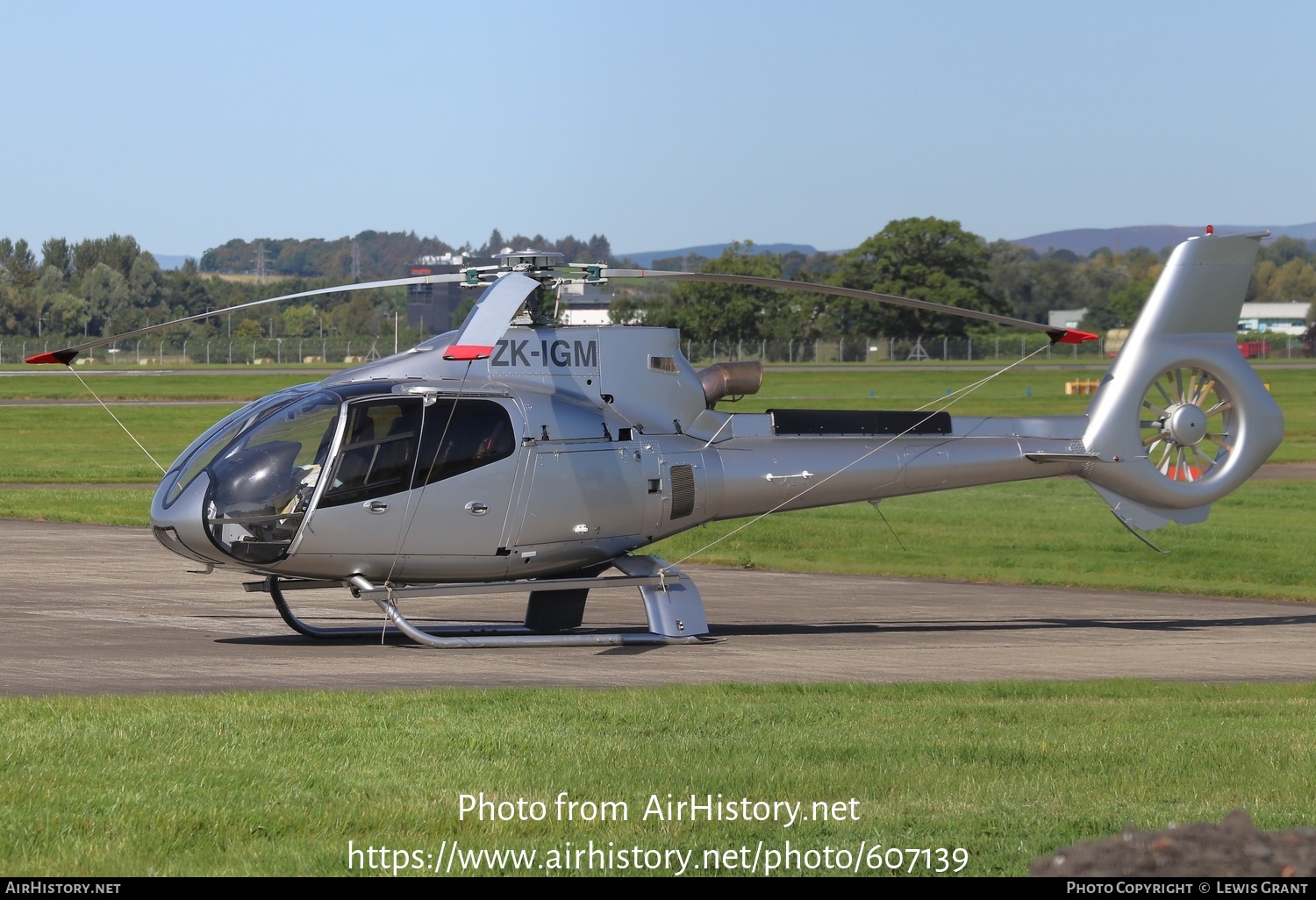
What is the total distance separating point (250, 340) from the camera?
3873 inches

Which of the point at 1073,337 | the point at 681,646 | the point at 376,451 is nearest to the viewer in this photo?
the point at 376,451

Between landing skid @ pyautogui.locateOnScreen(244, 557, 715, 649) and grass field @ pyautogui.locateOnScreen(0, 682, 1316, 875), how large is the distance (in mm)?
2451

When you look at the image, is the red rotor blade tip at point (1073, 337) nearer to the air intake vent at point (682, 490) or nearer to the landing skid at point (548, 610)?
the air intake vent at point (682, 490)

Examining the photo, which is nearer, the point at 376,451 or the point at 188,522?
the point at 188,522

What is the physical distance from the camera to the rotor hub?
15.8 m

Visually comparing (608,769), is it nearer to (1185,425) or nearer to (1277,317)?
(1185,425)

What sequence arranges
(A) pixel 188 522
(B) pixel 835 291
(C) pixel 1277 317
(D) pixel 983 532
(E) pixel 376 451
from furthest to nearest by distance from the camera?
(C) pixel 1277 317 < (D) pixel 983 532 < (B) pixel 835 291 < (E) pixel 376 451 < (A) pixel 188 522

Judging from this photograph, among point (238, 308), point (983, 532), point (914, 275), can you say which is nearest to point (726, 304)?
point (914, 275)

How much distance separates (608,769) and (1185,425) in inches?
389

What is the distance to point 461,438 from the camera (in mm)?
13328

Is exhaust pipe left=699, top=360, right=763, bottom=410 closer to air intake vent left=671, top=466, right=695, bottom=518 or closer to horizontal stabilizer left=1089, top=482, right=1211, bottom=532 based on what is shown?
air intake vent left=671, top=466, right=695, bottom=518

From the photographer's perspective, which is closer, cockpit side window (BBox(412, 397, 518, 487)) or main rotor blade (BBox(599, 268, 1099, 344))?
main rotor blade (BBox(599, 268, 1099, 344))

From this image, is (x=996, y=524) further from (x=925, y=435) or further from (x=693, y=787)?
(x=693, y=787)

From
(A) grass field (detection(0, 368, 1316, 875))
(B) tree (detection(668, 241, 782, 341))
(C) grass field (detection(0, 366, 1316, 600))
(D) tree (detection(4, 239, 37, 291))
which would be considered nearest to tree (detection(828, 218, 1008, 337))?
(B) tree (detection(668, 241, 782, 341))
